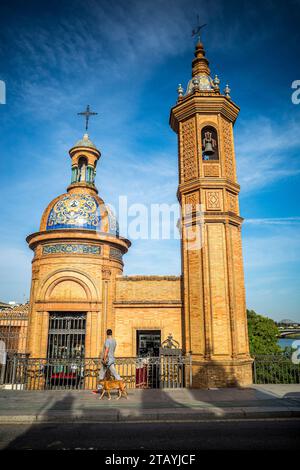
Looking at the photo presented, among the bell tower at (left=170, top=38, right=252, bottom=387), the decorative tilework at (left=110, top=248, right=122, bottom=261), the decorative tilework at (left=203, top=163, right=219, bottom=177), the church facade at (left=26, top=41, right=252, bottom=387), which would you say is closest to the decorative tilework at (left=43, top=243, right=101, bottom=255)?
the church facade at (left=26, top=41, right=252, bottom=387)

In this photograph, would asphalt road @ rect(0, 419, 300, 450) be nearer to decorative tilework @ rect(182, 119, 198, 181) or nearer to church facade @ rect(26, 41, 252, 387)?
church facade @ rect(26, 41, 252, 387)

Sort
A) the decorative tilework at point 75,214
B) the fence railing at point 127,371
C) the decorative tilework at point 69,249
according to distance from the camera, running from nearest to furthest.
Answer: the fence railing at point 127,371 < the decorative tilework at point 69,249 < the decorative tilework at point 75,214

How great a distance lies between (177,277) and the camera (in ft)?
47.5

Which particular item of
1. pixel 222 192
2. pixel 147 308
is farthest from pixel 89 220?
pixel 222 192

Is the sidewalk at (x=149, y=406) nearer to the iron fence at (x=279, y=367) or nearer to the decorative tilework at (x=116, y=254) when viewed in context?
the iron fence at (x=279, y=367)

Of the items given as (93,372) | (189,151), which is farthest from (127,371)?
(189,151)

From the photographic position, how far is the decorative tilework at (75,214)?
608 inches

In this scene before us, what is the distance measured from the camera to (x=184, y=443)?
5789mm

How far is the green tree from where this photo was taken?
25.8 meters

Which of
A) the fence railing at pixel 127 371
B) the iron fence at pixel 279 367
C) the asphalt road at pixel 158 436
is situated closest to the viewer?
the asphalt road at pixel 158 436

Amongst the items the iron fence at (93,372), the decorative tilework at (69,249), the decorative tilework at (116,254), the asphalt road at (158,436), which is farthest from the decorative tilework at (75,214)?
the asphalt road at (158,436)

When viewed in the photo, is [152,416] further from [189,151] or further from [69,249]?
[189,151]

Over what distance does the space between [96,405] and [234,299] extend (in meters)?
6.00

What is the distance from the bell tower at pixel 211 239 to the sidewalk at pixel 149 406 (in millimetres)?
1406
